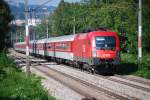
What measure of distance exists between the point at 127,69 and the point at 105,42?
4302 mm

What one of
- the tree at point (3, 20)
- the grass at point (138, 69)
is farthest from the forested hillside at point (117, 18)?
the tree at point (3, 20)

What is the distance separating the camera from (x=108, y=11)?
5334 centimetres

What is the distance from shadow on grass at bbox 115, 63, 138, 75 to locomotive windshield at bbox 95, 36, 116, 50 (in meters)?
2.28

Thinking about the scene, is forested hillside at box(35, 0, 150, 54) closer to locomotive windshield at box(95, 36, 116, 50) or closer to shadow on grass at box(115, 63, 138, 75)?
shadow on grass at box(115, 63, 138, 75)

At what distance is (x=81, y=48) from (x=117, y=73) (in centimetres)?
345

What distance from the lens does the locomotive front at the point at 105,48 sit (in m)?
29.0

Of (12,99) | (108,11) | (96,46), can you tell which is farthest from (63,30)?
(12,99)

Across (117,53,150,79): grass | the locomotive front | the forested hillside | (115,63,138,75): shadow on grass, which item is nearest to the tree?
the forested hillside

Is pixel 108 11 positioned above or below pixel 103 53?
above

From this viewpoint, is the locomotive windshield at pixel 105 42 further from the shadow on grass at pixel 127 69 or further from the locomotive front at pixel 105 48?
the shadow on grass at pixel 127 69

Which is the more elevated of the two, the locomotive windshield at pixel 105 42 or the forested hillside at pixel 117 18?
the forested hillside at pixel 117 18

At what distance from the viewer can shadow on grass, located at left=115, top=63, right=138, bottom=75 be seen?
31312mm

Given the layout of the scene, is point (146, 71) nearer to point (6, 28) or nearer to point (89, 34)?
point (89, 34)

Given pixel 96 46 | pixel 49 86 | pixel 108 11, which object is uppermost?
pixel 108 11
